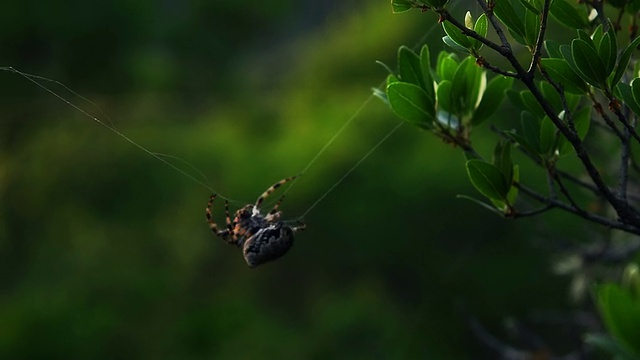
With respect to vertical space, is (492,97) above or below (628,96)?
above

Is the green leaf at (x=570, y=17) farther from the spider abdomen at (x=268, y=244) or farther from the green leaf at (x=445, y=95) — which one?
the spider abdomen at (x=268, y=244)

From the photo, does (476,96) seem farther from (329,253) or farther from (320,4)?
(320,4)

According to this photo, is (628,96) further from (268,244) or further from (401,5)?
(268,244)

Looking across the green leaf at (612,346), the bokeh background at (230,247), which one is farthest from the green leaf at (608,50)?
the bokeh background at (230,247)

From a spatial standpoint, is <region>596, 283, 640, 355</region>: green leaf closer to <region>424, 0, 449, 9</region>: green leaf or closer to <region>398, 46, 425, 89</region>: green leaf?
<region>398, 46, 425, 89</region>: green leaf

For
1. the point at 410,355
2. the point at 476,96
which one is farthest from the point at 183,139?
the point at 476,96

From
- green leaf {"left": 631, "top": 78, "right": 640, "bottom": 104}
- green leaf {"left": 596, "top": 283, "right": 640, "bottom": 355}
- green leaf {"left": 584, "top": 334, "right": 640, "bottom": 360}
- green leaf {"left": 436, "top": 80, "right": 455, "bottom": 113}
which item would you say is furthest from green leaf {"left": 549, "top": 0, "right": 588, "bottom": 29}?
green leaf {"left": 584, "top": 334, "right": 640, "bottom": 360}

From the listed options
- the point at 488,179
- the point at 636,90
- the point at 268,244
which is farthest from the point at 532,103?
the point at 268,244
